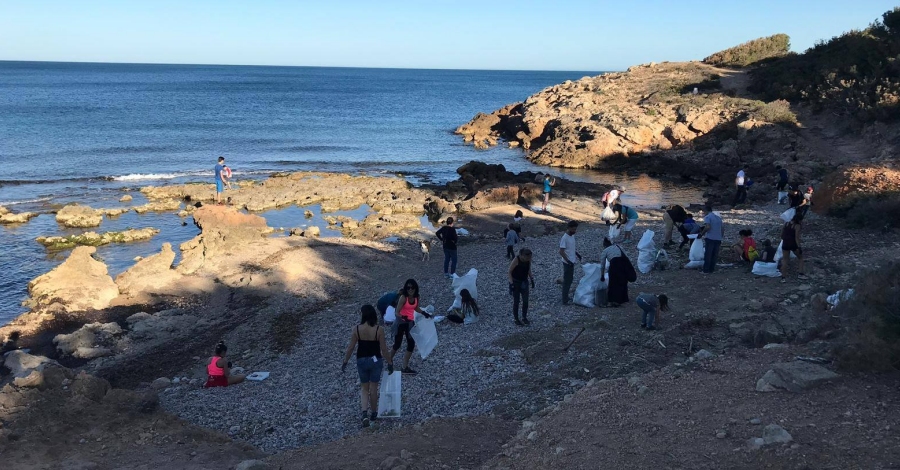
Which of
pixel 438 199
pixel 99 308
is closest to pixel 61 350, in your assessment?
pixel 99 308

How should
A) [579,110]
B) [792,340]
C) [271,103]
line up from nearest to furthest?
[792,340], [579,110], [271,103]

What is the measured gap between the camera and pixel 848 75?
35750 mm

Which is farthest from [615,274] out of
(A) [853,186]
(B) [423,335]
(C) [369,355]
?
(A) [853,186]

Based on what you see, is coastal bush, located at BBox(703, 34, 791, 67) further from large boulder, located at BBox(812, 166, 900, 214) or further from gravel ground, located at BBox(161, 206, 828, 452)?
gravel ground, located at BBox(161, 206, 828, 452)

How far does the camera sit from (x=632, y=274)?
11633mm

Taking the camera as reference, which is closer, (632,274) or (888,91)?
(632,274)

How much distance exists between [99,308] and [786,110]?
1383 inches

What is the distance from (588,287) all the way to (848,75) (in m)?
32.5

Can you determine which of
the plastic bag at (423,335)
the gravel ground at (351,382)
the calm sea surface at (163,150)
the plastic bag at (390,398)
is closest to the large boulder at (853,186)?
the gravel ground at (351,382)

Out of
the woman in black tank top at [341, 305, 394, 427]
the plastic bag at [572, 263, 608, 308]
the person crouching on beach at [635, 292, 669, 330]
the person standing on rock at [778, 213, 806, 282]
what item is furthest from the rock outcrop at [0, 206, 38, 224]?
the person standing on rock at [778, 213, 806, 282]

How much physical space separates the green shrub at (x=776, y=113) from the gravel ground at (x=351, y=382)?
24.8 m

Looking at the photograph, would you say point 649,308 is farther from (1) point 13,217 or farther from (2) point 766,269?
(1) point 13,217

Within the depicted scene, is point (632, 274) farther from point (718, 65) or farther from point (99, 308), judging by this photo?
point (718, 65)

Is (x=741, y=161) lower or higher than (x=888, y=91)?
lower
